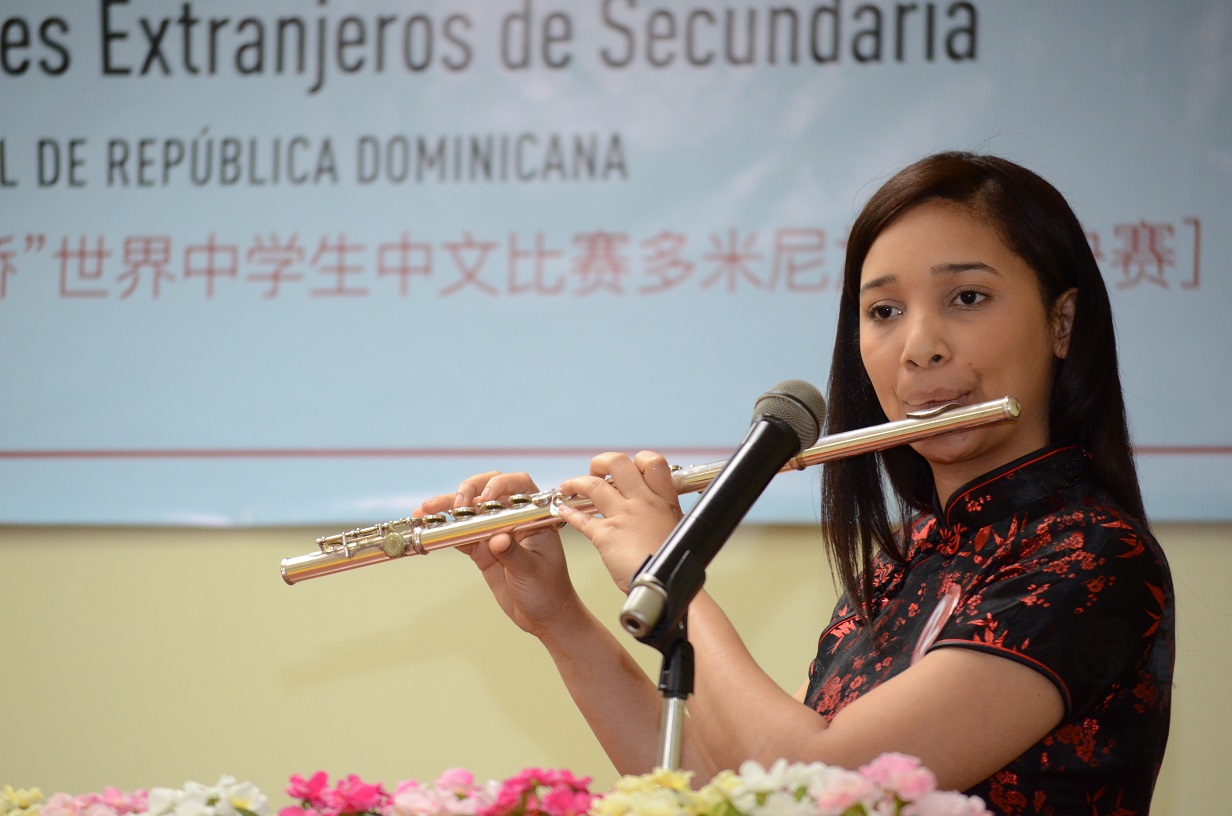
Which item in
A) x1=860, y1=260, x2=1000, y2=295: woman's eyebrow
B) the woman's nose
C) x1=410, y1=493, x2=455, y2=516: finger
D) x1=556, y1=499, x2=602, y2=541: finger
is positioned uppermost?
x1=860, y1=260, x2=1000, y2=295: woman's eyebrow

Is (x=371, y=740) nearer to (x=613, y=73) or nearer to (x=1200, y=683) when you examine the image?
(x=613, y=73)

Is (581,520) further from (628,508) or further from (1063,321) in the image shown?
(1063,321)

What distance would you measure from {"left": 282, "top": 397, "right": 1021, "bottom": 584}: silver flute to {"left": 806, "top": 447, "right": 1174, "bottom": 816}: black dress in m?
0.09

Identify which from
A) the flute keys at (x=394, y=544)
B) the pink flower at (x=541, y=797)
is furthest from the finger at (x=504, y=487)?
the pink flower at (x=541, y=797)

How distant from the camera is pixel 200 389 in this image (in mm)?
2537

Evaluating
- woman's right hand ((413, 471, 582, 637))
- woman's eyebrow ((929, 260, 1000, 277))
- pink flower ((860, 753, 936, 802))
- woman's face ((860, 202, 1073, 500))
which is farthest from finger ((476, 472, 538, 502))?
pink flower ((860, 753, 936, 802))

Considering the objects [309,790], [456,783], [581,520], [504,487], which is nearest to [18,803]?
[309,790]

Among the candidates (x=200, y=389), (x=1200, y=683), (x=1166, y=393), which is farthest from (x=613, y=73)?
(x=1200, y=683)

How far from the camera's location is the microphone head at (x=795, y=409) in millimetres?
970

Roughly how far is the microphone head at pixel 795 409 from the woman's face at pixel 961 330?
39 centimetres

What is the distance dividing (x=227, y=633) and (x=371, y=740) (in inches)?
14.2

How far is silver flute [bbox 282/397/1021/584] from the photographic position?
1.35 m

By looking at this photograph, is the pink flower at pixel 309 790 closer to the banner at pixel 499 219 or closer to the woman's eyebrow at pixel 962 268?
the woman's eyebrow at pixel 962 268

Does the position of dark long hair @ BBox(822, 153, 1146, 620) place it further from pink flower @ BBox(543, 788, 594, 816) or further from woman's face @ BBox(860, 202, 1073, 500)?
pink flower @ BBox(543, 788, 594, 816)
